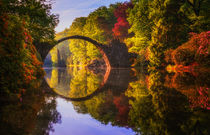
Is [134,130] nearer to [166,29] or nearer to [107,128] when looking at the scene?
[107,128]

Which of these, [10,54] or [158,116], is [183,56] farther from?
[10,54]

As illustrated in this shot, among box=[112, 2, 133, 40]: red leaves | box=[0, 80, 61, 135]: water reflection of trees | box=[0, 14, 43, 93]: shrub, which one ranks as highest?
box=[112, 2, 133, 40]: red leaves

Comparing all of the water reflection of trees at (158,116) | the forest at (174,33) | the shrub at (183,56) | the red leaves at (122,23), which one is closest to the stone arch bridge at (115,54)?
the red leaves at (122,23)

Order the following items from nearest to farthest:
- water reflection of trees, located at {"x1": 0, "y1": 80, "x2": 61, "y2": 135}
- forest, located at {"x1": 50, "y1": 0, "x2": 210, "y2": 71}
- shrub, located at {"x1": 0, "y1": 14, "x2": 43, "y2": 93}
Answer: water reflection of trees, located at {"x1": 0, "y1": 80, "x2": 61, "y2": 135} < shrub, located at {"x1": 0, "y1": 14, "x2": 43, "y2": 93} < forest, located at {"x1": 50, "y1": 0, "x2": 210, "y2": 71}

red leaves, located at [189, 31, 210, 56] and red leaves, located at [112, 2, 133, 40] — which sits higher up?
red leaves, located at [112, 2, 133, 40]

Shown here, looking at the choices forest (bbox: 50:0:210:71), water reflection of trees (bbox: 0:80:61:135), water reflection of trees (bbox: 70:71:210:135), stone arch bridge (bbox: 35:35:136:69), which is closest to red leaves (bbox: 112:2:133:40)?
stone arch bridge (bbox: 35:35:136:69)

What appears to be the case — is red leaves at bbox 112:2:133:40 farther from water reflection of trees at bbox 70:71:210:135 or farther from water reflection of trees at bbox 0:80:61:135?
water reflection of trees at bbox 0:80:61:135

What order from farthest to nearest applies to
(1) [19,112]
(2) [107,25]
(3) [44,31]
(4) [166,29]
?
(2) [107,25], (4) [166,29], (3) [44,31], (1) [19,112]

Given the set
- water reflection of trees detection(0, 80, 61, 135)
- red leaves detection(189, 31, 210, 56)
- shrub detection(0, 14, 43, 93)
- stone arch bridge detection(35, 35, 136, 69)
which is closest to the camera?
water reflection of trees detection(0, 80, 61, 135)

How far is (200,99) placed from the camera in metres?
4.47

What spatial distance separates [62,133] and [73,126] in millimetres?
314

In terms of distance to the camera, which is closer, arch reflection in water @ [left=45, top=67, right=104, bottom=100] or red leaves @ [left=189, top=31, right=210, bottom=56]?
arch reflection in water @ [left=45, top=67, right=104, bottom=100]

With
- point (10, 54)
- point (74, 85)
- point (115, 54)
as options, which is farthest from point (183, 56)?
point (115, 54)

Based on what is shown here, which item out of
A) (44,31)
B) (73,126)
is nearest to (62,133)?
(73,126)
